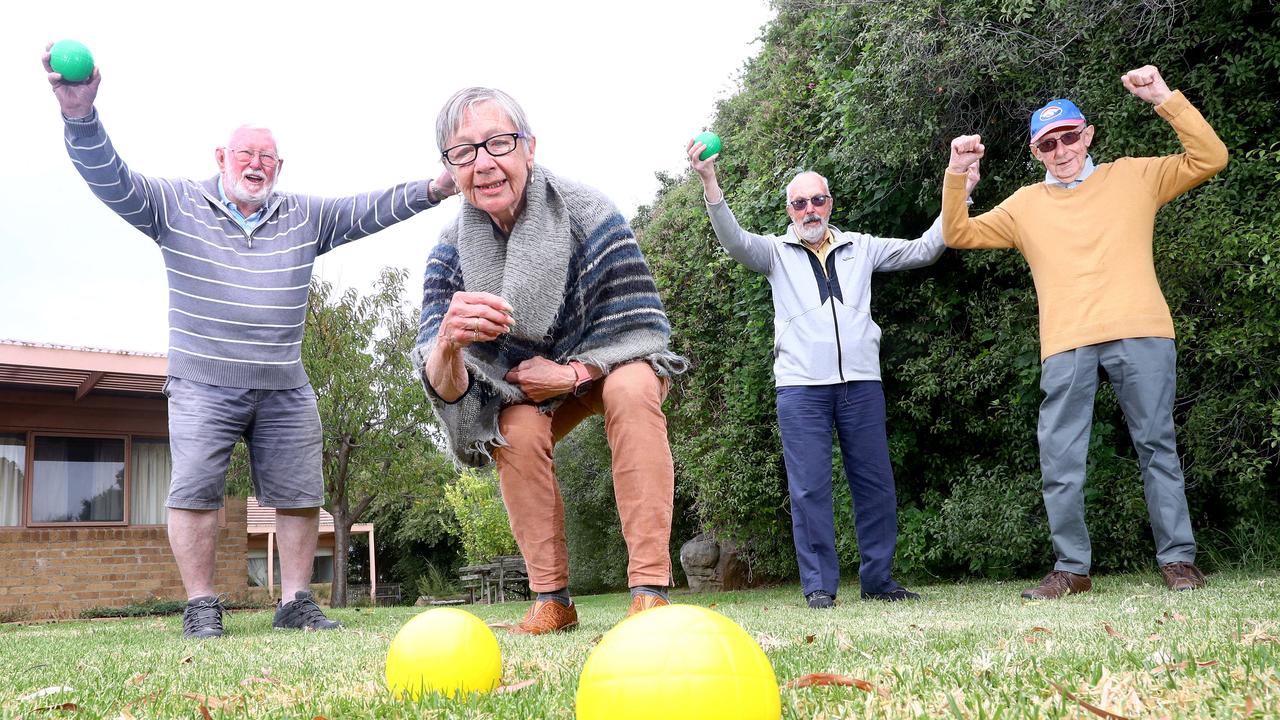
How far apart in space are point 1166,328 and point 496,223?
2.90 meters

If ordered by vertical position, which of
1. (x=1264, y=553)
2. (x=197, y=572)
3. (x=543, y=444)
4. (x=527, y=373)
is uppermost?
(x=527, y=373)

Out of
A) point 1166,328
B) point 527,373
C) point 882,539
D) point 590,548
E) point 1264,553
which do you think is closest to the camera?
point 527,373

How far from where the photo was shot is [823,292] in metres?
4.63

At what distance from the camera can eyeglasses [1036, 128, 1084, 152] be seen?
4203mm

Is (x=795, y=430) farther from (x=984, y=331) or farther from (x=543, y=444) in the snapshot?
(x=984, y=331)

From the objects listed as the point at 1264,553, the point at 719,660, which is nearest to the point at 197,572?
the point at 719,660

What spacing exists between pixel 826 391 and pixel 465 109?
89.2 inches

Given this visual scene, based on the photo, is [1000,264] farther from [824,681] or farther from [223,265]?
[824,681]

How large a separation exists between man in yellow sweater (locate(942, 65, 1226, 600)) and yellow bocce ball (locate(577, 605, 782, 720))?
2.95 metres

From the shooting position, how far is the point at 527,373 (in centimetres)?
314

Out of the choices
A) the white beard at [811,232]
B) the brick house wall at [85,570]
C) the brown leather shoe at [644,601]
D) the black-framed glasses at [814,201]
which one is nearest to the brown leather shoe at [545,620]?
the brown leather shoe at [644,601]

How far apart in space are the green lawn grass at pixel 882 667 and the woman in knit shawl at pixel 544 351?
0.38 m

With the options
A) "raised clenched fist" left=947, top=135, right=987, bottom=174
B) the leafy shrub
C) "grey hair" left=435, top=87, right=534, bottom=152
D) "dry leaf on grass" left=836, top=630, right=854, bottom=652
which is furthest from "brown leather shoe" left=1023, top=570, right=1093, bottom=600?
the leafy shrub

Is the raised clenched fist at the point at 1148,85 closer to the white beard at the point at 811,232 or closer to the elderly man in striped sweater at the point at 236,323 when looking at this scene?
the white beard at the point at 811,232
